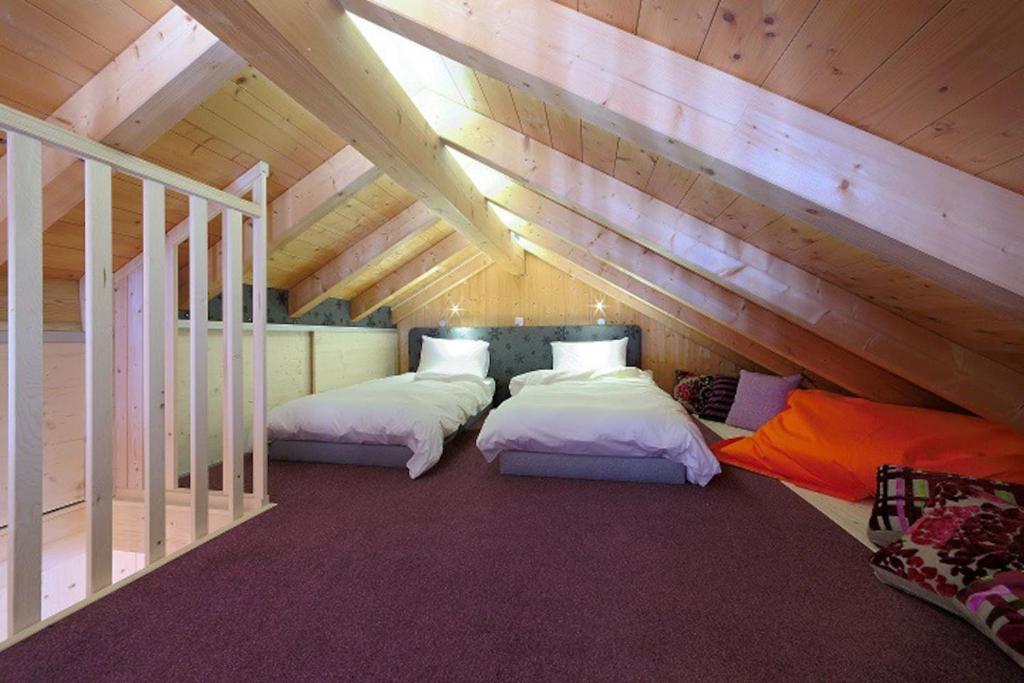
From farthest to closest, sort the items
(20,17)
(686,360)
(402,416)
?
(686,360)
(402,416)
(20,17)

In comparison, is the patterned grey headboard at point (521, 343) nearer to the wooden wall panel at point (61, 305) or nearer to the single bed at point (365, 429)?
the single bed at point (365, 429)

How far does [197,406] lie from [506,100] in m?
1.74

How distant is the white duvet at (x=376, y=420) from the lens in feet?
8.35

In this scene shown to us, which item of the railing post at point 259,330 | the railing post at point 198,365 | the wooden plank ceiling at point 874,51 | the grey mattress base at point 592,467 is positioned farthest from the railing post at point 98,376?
the grey mattress base at point 592,467

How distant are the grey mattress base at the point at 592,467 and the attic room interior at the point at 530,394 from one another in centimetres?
2

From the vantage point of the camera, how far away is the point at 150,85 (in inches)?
55.4

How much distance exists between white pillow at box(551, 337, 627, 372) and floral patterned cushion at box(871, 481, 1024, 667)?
9.51ft

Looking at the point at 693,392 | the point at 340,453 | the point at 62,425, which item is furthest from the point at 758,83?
the point at 693,392

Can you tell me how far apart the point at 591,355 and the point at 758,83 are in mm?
3490

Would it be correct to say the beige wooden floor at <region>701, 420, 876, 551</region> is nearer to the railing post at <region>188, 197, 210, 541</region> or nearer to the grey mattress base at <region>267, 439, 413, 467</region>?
the grey mattress base at <region>267, 439, 413, 467</region>

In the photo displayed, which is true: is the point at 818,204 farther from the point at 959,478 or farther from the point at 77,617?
the point at 77,617

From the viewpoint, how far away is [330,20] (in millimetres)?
1236

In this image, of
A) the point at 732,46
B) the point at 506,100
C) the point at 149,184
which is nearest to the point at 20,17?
the point at 149,184

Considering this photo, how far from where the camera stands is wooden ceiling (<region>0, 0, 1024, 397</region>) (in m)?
0.74
